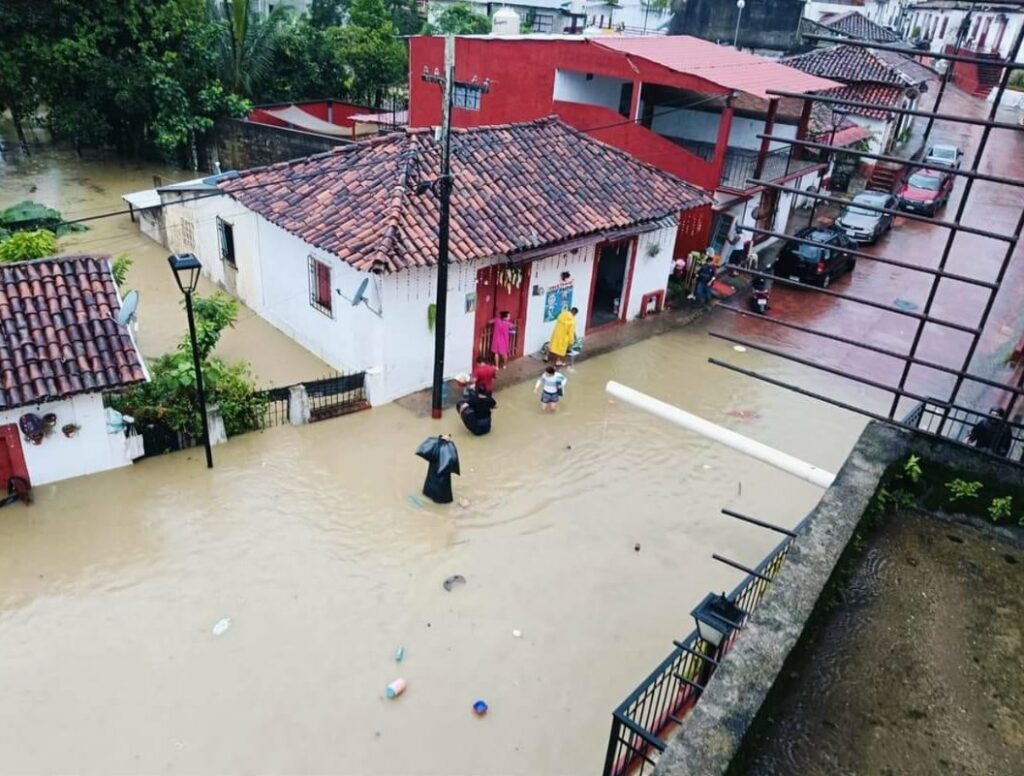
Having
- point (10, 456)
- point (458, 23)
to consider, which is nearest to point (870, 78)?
point (458, 23)

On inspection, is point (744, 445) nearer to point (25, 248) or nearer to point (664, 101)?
point (25, 248)

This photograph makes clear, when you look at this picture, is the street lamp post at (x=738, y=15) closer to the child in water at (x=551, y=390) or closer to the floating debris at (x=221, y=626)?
the child in water at (x=551, y=390)

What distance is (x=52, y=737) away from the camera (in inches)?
306

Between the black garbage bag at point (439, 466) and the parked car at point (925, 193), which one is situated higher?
the parked car at point (925, 193)

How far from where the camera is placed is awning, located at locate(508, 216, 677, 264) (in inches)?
583

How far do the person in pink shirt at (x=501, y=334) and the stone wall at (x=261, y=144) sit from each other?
38.1 feet

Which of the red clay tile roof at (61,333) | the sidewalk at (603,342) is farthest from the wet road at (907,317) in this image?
the red clay tile roof at (61,333)

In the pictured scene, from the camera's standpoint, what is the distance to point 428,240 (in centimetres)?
1348

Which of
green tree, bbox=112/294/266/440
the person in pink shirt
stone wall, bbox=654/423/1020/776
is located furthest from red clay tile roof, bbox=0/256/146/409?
stone wall, bbox=654/423/1020/776

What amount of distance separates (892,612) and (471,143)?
14.5 m

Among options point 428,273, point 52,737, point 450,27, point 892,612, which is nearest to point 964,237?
point 428,273

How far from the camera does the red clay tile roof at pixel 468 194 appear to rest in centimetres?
1359

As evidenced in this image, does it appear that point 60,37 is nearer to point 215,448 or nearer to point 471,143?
point 471,143

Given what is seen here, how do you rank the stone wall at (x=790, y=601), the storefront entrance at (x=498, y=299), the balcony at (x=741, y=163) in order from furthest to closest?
the balcony at (x=741, y=163), the storefront entrance at (x=498, y=299), the stone wall at (x=790, y=601)
